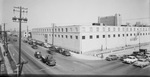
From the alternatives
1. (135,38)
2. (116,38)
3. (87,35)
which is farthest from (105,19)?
(87,35)

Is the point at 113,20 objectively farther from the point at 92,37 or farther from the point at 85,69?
the point at 85,69

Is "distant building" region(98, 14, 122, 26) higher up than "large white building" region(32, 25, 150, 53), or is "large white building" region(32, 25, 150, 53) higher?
"distant building" region(98, 14, 122, 26)

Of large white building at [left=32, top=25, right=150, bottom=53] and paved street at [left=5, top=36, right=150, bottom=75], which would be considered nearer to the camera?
paved street at [left=5, top=36, right=150, bottom=75]

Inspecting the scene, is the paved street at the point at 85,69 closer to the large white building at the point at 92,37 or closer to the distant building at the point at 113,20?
the large white building at the point at 92,37

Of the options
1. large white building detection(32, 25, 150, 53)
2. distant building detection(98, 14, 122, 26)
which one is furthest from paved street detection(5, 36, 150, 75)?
distant building detection(98, 14, 122, 26)

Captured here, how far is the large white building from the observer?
32.5 m

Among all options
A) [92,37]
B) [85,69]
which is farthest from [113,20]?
[85,69]

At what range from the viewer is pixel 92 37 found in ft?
113

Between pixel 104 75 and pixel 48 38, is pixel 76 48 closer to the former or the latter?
pixel 104 75

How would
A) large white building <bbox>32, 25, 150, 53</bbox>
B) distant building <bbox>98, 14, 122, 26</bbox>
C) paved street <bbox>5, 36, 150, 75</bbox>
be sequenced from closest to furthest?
paved street <bbox>5, 36, 150, 75</bbox> < large white building <bbox>32, 25, 150, 53</bbox> < distant building <bbox>98, 14, 122, 26</bbox>

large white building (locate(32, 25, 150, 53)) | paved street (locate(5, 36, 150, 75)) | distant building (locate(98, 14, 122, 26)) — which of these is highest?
distant building (locate(98, 14, 122, 26))

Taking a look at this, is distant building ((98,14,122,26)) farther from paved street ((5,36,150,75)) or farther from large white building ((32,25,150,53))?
paved street ((5,36,150,75))

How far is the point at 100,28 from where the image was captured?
36.4m

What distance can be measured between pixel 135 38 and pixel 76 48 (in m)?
32.5
